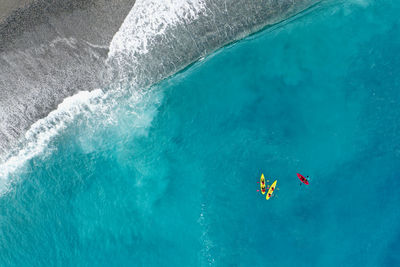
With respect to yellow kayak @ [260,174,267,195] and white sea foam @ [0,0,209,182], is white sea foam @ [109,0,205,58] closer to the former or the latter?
white sea foam @ [0,0,209,182]

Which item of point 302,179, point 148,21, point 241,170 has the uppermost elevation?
point 148,21

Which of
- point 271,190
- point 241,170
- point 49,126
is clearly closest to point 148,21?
point 49,126

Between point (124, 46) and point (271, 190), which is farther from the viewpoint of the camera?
point (124, 46)

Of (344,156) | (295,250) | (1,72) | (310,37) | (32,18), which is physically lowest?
(295,250)

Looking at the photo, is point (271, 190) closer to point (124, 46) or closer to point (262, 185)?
point (262, 185)

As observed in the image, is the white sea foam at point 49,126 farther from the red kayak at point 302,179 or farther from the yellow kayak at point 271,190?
the red kayak at point 302,179

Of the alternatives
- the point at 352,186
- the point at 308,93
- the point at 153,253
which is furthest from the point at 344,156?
the point at 153,253

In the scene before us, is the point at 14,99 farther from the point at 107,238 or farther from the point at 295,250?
the point at 295,250

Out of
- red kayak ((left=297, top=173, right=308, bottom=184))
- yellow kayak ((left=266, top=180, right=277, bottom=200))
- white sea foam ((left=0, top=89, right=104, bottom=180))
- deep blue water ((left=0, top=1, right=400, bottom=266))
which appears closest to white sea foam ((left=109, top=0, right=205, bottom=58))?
white sea foam ((left=0, top=89, right=104, bottom=180))
